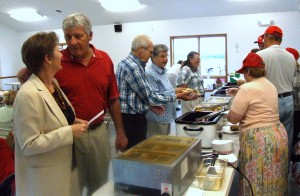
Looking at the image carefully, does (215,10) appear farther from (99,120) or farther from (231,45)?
(99,120)

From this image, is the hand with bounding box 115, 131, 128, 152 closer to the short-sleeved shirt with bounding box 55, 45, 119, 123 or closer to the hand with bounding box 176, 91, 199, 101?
the short-sleeved shirt with bounding box 55, 45, 119, 123

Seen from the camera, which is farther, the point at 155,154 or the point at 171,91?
the point at 171,91

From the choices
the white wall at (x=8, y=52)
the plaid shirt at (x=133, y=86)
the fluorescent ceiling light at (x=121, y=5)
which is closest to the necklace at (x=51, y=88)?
the plaid shirt at (x=133, y=86)

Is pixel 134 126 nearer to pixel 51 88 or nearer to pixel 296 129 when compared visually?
pixel 51 88

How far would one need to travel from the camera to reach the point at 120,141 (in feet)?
6.35

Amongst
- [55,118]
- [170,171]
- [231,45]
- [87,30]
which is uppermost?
[231,45]

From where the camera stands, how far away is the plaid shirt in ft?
6.87

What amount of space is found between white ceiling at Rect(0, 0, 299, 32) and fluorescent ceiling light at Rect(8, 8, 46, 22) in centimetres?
16

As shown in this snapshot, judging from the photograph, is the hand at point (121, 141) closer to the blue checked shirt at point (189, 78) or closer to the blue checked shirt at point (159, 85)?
the blue checked shirt at point (159, 85)

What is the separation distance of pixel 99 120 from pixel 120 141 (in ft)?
1.10

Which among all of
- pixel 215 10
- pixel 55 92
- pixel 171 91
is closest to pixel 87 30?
pixel 55 92

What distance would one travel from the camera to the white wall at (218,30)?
701 cm

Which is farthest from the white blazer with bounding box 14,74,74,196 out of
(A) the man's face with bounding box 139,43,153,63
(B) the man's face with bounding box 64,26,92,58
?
(A) the man's face with bounding box 139,43,153,63

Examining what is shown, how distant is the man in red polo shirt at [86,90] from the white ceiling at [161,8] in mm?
5316
